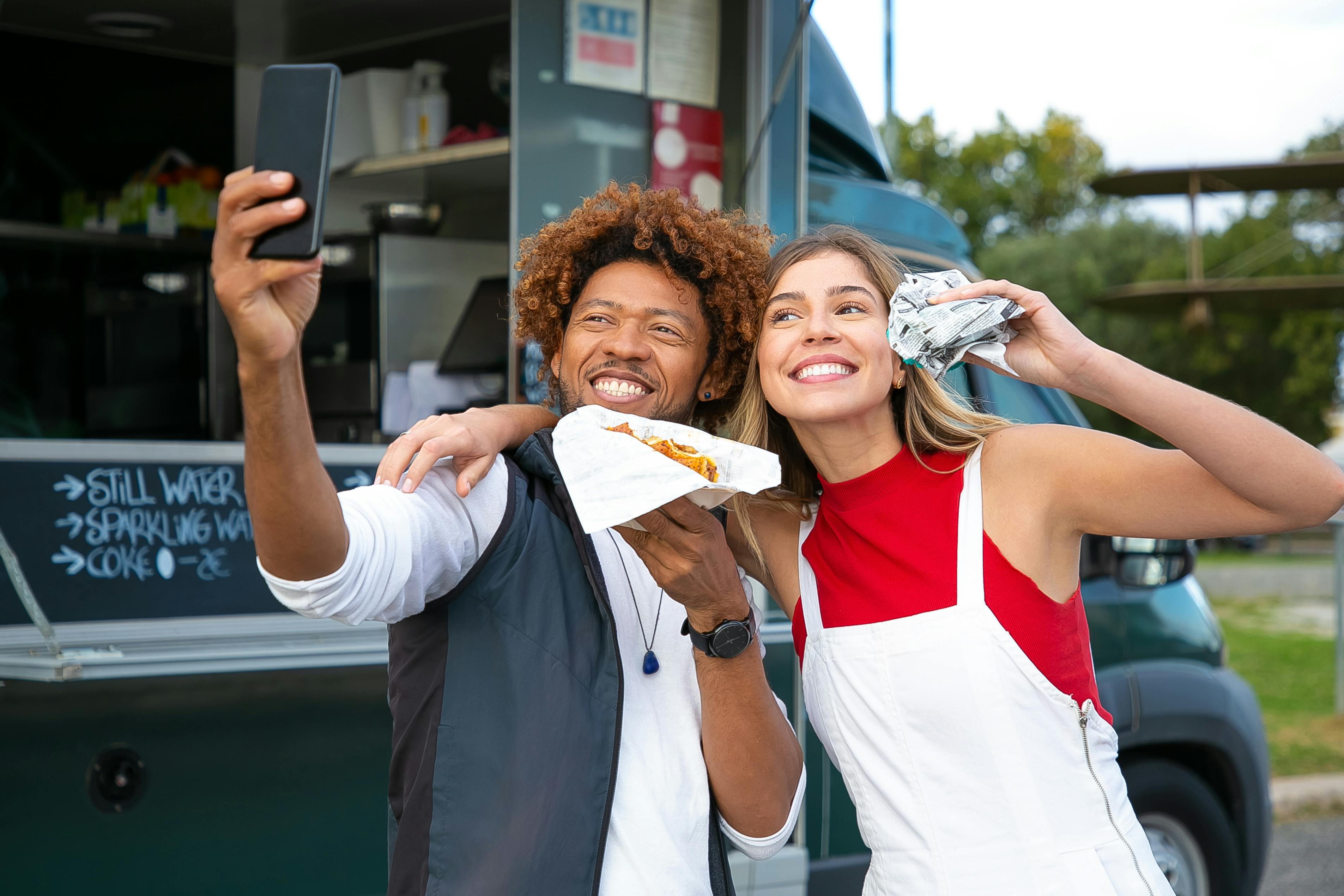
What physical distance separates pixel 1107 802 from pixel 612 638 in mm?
780

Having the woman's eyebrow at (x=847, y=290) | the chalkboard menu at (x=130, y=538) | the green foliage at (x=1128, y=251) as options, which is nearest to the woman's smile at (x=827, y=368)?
the woman's eyebrow at (x=847, y=290)

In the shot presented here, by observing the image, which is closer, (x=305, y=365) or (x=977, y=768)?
(x=977, y=768)

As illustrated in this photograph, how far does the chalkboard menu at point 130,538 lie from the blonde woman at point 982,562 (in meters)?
1.40

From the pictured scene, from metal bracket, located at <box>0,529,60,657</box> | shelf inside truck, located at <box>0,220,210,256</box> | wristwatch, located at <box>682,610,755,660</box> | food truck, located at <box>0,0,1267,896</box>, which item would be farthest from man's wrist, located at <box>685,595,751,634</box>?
shelf inside truck, located at <box>0,220,210,256</box>

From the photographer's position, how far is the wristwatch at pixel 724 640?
5.61 ft

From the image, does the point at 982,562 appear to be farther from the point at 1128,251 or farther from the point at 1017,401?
the point at 1128,251

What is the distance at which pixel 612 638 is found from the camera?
5.62 feet

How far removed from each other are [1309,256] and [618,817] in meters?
28.3

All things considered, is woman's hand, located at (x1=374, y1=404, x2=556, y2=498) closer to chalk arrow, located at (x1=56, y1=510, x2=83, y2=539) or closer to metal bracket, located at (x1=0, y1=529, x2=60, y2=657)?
metal bracket, located at (x1=0, y1=529, x2=60, y2=657)

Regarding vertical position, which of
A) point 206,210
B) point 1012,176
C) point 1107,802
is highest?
point 1012,176

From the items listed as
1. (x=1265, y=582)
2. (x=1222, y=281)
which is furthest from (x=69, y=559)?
(x=1265, y=582)

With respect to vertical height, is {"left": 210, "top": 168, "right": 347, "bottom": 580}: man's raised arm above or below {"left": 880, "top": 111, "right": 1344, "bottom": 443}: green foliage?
below

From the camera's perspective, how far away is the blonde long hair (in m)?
2.03

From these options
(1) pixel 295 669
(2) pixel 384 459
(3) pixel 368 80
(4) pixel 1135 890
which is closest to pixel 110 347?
(3) pixel 368 80
